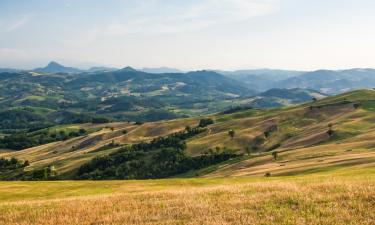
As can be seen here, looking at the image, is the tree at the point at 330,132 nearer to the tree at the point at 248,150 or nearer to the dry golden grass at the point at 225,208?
the tree at the point at 248,150

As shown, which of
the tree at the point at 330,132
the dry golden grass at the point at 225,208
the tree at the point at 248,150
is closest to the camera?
the dry golden grass at the point at 225,208

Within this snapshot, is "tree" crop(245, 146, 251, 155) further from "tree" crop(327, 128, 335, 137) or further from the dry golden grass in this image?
the dry golden grass

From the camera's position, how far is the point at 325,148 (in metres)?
129

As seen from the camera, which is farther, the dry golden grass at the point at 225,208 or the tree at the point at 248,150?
the tree at the point at 248,150

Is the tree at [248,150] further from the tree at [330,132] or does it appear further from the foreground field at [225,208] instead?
the foreground field at [225,208]

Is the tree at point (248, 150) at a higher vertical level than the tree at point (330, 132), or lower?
lower

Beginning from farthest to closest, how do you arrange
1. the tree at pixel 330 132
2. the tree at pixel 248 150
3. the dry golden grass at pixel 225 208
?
the tree at pixel 248 150 → the tree at pixel 330 132 → the dry golden grass at pixel 225 208

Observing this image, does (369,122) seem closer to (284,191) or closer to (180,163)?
(180,163)

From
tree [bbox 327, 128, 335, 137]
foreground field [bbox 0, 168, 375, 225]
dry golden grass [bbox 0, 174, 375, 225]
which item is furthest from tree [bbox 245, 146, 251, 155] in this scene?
dry golden grass [bbox 0, 174, 375, 225]

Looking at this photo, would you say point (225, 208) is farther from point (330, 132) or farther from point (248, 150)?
point (248, 150)

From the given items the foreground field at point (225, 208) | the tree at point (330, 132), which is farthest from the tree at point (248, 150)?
the foreground field at point (225, 208)

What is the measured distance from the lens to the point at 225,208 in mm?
26547

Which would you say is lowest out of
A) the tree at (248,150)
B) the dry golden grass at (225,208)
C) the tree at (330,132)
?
the tree at (248,150)

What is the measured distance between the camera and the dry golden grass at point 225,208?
76.9 feet
